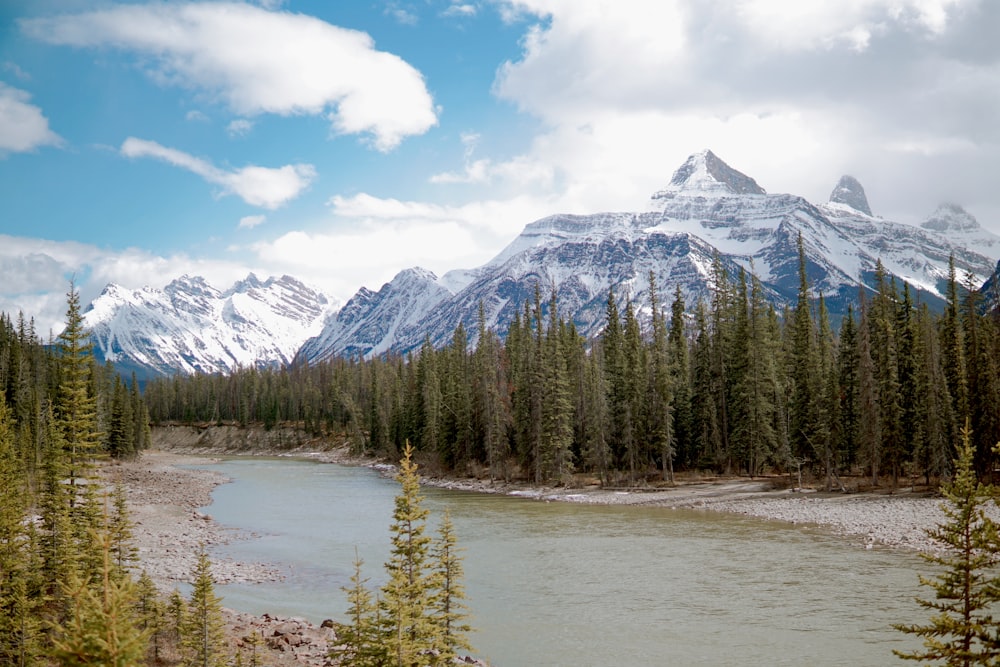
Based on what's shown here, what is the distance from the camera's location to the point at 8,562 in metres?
22.5

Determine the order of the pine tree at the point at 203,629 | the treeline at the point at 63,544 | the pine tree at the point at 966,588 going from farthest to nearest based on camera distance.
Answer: the treeline at the point at 63,544, the pine tree at the point at 203,629, the pine tree at the point at 966,588

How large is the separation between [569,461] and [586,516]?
20.7 metres

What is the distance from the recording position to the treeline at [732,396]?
186ft

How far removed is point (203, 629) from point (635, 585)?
20041mm

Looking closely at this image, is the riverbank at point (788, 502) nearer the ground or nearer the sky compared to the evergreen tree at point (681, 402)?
nearer the ground

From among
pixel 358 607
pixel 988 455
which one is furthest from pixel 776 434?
pixel 358 607

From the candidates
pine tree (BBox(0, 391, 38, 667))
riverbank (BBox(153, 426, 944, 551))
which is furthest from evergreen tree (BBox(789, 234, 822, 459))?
pine tree (BBox(0, 391, 38, 667))

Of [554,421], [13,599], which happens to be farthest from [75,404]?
[554,421]

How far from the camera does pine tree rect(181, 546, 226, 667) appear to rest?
18388 mm

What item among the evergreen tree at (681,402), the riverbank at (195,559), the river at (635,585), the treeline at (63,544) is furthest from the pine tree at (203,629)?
the evergreen tree at (681,402)

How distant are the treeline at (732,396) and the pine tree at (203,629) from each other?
5293cm

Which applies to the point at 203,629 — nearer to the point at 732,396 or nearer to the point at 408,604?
the point at 408,604

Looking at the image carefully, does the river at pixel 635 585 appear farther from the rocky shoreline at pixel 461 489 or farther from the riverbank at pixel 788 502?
the riverbank at pixel 788 502

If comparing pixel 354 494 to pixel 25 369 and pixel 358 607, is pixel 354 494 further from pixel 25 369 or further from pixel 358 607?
pixel 25 369
